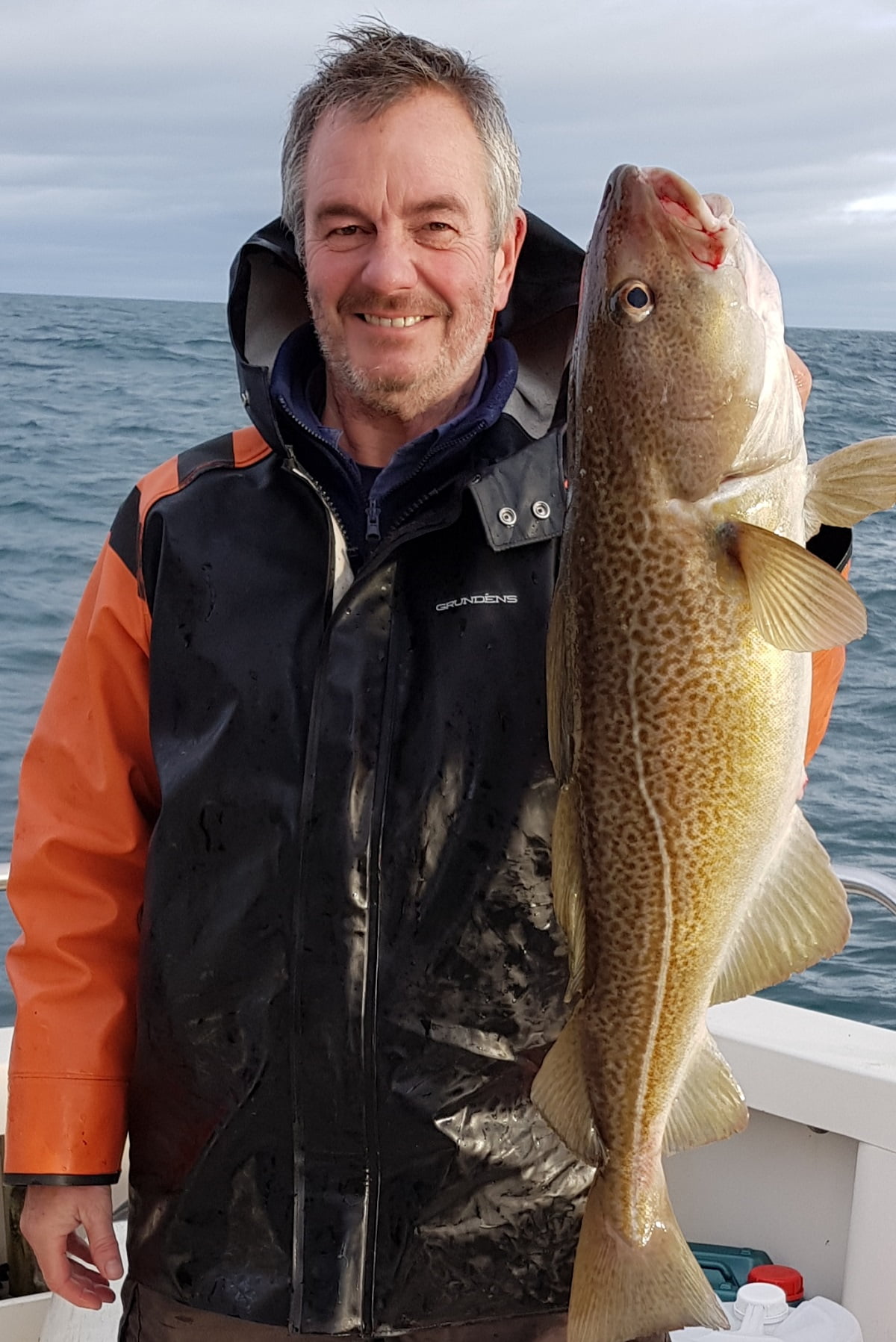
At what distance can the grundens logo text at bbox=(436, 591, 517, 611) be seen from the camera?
7.64 ft

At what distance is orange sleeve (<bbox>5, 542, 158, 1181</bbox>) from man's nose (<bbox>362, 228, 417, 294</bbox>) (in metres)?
0.67

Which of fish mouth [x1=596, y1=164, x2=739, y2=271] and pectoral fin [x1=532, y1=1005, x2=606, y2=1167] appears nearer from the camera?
fish mouth [x1=596, y1=164, x2=739, y2=271]

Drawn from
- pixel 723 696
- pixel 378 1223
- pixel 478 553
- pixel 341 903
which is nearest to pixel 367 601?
pixel 478 553

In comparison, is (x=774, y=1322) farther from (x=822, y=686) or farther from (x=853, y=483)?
(x=853, y=483)

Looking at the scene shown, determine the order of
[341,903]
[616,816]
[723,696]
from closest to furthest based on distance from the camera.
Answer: [723,696] < [616,816] < [341,903]

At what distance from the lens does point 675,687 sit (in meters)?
1.85

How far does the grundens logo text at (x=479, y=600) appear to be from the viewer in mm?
2330

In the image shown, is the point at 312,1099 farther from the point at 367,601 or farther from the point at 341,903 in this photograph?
the point at 367,601

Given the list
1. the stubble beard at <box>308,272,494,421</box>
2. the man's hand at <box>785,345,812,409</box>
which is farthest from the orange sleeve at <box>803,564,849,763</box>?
the stubble beard at <box>308,272,494,421</box>

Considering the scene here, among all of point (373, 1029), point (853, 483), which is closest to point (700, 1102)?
point (373, 1029)

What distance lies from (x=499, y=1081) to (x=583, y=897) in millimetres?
463

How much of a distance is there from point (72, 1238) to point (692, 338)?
6.24 feet

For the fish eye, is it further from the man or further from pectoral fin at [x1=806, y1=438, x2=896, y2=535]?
the man

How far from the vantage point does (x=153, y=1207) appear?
2465 mm
